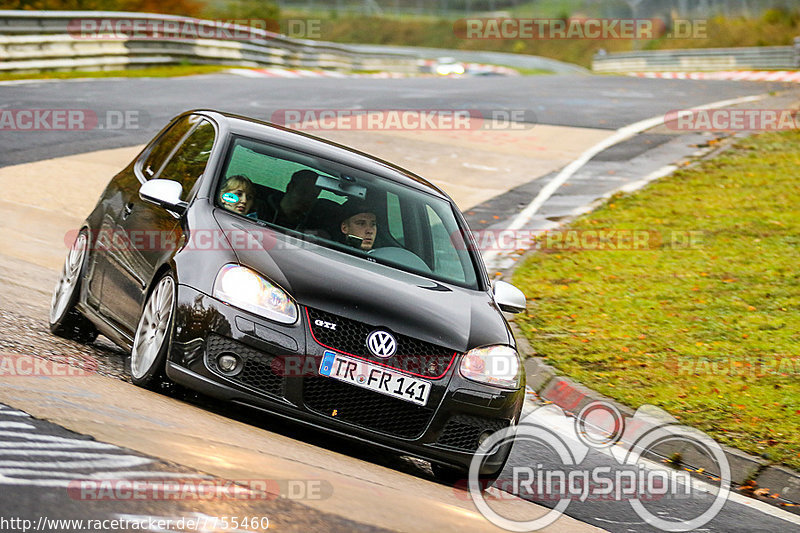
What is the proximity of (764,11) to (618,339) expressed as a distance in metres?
50.8

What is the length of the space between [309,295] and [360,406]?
61cm

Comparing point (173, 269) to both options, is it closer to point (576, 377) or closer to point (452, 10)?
point (576, 377)

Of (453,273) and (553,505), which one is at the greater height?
(453,273)

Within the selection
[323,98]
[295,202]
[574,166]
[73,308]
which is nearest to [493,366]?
[295,202]

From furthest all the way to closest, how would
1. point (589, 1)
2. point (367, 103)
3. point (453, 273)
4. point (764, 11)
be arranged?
point (589, 1) → point (764, 11) → point (367, 103) → point (453, 273)

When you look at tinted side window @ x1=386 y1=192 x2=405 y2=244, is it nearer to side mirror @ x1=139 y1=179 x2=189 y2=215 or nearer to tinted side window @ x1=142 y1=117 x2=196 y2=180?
side mirror @ x1=139 y1=179 x2=189 y2=215

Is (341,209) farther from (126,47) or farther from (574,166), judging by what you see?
(126,47)

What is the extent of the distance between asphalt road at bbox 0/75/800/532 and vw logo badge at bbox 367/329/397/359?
0.74 metres

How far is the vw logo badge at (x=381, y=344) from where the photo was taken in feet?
18.1

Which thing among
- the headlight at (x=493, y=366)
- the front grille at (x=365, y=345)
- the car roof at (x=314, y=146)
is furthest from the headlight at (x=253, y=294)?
the car roof at (x=314, y=146)

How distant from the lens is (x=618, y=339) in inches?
387

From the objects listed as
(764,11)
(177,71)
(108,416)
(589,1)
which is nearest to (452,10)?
(589,1)

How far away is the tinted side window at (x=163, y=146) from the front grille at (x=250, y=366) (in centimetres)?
209

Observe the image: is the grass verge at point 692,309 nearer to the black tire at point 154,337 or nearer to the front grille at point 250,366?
the front grille at point 250,366
